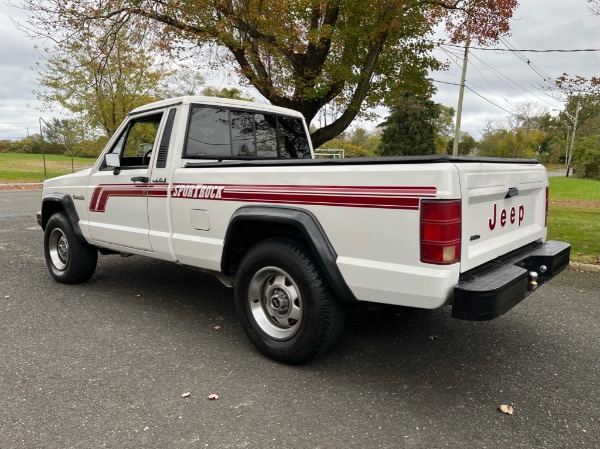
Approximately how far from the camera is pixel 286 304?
326 centimetres

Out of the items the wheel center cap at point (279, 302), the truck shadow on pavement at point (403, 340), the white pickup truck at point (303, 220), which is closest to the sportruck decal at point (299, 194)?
the white pickup truck at point (303, 220)

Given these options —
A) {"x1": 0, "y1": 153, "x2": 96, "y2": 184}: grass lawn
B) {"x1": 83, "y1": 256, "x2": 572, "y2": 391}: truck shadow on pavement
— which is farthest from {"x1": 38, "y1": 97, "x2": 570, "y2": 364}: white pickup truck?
{"x1": 0, "y1": 153, "x2": 96, "y2": 184}: grass lawn

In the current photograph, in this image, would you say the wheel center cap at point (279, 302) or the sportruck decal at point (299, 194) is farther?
the wheel center cap at point (279, 302)

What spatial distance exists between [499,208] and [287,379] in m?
1.91

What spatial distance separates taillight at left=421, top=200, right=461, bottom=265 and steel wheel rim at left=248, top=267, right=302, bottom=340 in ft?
3.34

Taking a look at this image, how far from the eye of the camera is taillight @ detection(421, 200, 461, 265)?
244 centimetres

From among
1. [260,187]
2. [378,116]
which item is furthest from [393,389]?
[378,116]

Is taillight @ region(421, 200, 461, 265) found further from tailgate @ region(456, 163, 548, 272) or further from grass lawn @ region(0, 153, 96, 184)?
grass lawn @ region(0, 153, 96, 184)

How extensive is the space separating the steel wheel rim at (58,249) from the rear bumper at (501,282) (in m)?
4.60

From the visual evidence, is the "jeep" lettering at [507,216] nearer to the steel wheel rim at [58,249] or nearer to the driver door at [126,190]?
the driver door at [126,190]

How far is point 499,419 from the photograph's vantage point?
2.61 m

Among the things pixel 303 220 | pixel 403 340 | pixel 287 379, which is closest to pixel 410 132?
pixel 403 340

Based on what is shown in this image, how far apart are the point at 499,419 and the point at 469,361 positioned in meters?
0.77

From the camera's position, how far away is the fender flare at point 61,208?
5.00 meters
